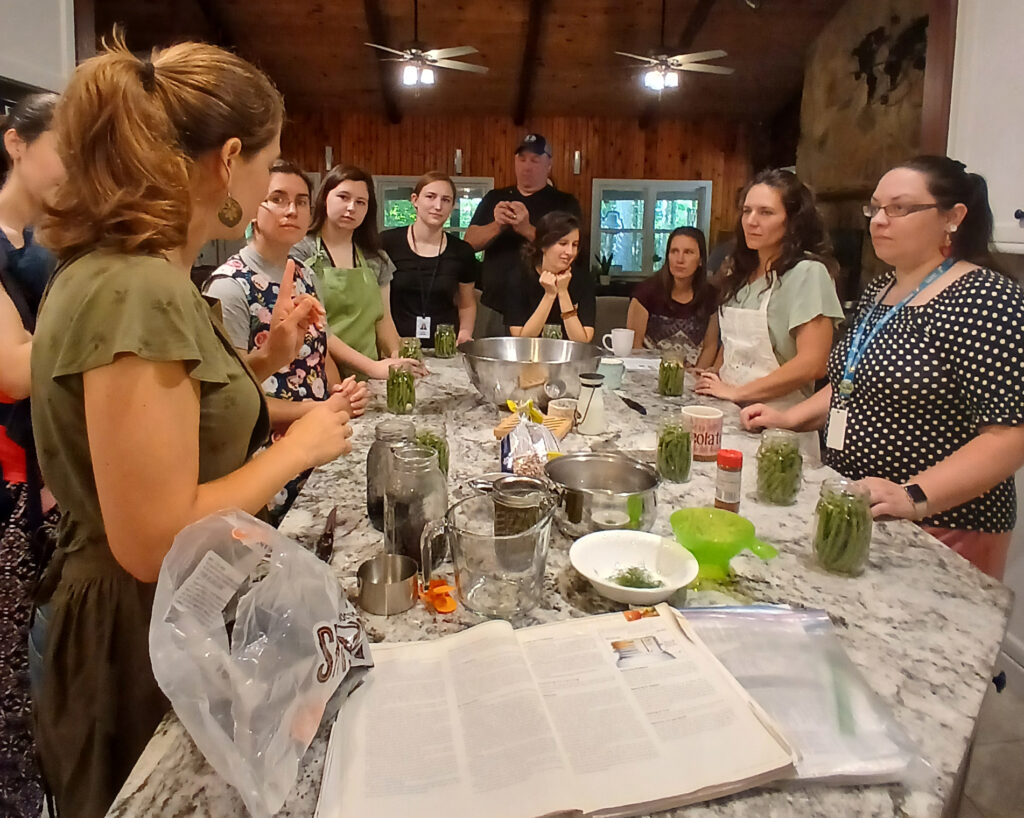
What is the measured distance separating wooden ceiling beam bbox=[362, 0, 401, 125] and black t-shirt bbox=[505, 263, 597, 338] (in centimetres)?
387

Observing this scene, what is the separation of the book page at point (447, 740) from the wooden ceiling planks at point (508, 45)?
6.15 metres

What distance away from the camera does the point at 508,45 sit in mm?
6652

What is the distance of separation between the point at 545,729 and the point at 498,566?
0.28m

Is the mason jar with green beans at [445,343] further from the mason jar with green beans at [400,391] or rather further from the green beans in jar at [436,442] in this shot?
the green beans in jar at [436,442]

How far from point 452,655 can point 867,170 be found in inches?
237

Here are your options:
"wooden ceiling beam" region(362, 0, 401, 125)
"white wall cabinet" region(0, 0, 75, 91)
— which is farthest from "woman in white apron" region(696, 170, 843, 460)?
"wooden ceiling beam" region(362, 0, 401, 125)

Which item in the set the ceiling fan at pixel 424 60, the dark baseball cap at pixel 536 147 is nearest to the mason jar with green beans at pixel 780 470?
the dark baseball cap at pixel 536 147

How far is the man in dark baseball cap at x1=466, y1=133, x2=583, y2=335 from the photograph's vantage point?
356 cm

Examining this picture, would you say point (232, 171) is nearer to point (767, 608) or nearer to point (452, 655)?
point (452, 655)

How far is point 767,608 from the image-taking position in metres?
0.97

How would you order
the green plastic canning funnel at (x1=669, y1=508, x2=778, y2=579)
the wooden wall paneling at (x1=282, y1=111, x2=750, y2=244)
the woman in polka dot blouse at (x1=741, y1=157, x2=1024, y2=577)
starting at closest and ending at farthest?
the green plastic canning funnel at (x1=669, y1=508, x2=778, y2=579) → the woman in polka dot blouse at (x1=741, y1=157, x2=1024, y2=577) → the wooden wall paneling at (x1=282, y1=111, x2=750, y2=244)

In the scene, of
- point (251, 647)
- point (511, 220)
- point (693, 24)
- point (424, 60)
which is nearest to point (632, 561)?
point (251, 647)

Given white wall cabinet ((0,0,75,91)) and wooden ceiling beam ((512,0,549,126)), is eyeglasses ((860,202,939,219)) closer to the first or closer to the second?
white wall cabinet ((0,0,75,91))

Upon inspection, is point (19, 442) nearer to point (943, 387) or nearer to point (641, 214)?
point (943, 387)
